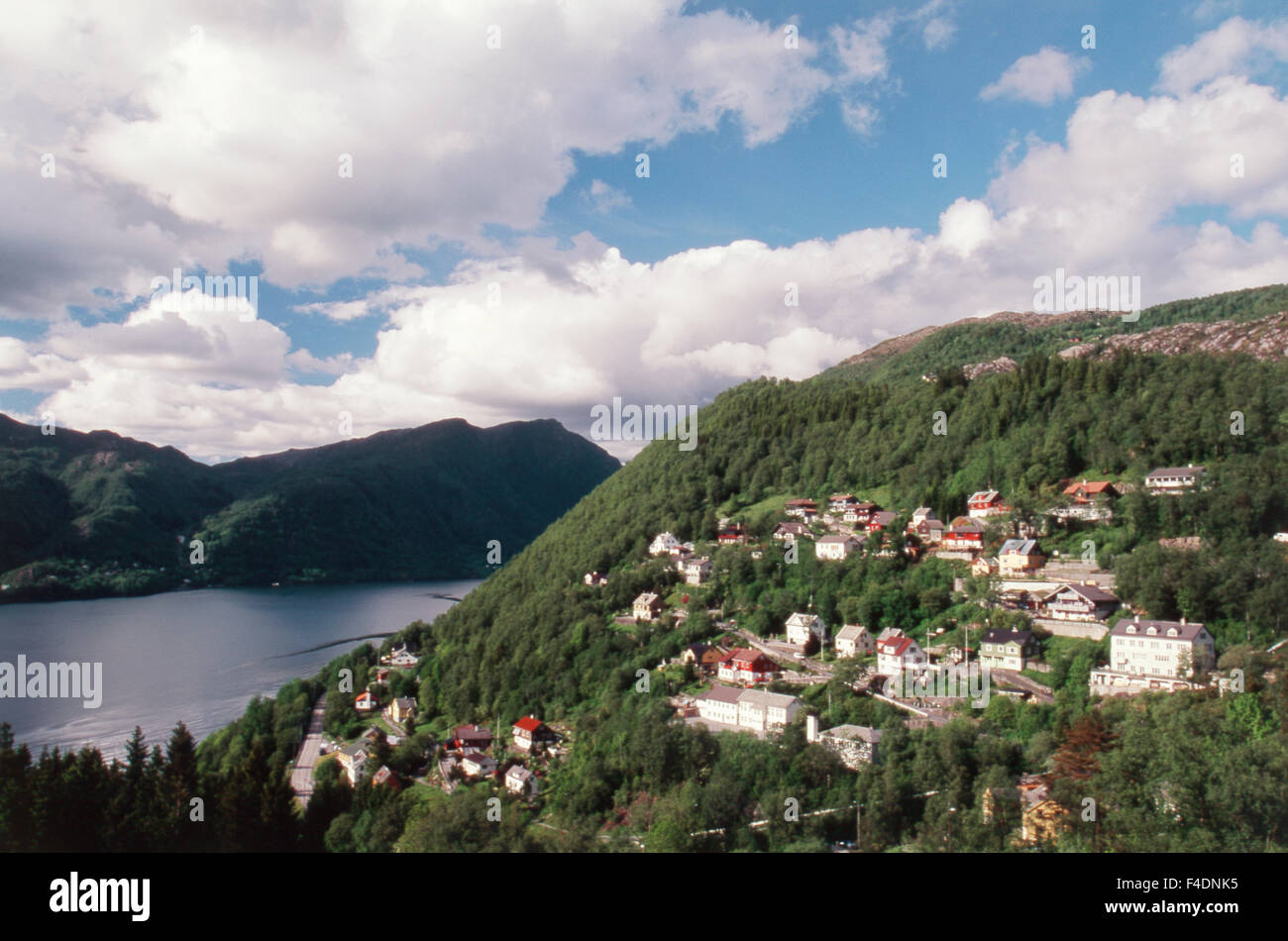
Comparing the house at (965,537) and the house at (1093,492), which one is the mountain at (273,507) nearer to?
the house at (965,537)

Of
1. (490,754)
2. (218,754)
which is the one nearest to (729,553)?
(490,754)

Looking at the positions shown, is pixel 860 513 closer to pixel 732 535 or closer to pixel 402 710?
pixel 732 535

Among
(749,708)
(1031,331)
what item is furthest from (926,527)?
(1031,331)

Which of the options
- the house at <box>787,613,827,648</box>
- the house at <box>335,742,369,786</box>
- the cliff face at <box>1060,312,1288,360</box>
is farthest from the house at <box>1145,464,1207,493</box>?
the cliff face at <box>1060,312,1288,360</box>

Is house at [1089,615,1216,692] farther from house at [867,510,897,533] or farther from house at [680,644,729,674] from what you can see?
house at [867,510,897,533]

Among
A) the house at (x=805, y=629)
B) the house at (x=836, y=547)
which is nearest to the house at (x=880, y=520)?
the house at (x=836, y=547)
